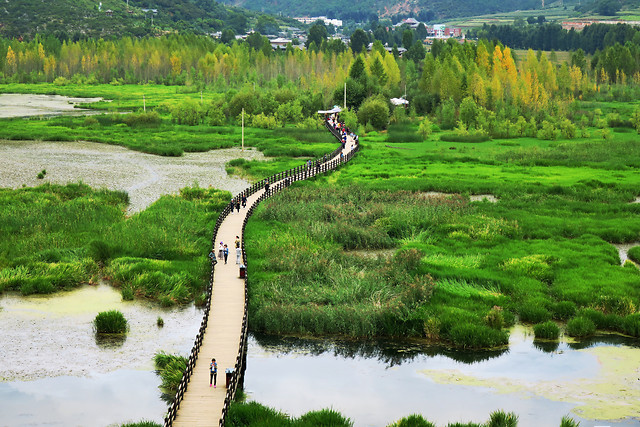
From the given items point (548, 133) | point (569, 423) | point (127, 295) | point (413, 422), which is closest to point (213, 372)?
point (413, 422)

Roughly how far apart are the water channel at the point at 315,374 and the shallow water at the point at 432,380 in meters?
0.05

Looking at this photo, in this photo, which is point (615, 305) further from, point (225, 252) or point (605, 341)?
point (225, 252)

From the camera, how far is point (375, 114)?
123 m

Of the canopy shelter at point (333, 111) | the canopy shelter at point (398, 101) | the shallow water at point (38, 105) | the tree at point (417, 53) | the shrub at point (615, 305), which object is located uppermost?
the tree at point (417, 53)

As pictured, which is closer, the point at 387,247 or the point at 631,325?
the point at 631,325

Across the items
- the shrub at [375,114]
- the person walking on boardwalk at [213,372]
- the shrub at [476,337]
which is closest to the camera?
the person walking on boardwalk at [213,372]

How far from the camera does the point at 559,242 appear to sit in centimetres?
5619

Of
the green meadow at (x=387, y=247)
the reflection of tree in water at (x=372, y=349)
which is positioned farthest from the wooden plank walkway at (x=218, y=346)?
the reflection of tree in water at (x=372, y=349)

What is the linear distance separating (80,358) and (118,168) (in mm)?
53753

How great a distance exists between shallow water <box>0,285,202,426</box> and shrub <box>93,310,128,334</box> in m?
0.58

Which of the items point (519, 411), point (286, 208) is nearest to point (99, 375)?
point (519, 411)

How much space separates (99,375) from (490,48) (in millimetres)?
141486

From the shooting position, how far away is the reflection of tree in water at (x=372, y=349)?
39219mm

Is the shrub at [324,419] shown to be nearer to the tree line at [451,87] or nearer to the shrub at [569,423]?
the shrub at [569,423]
